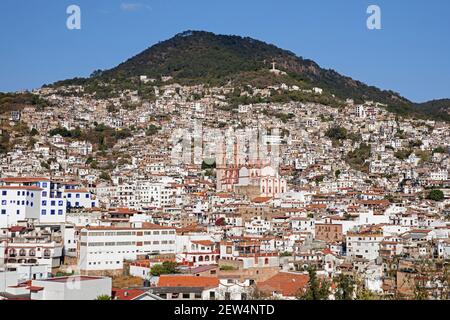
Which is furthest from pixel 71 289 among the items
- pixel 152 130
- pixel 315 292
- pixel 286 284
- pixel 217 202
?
pixel 152 130

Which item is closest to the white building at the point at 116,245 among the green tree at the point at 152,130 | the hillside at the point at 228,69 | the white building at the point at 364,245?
the white building at the point at 364,245

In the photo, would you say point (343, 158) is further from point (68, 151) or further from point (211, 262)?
point (211, 262)

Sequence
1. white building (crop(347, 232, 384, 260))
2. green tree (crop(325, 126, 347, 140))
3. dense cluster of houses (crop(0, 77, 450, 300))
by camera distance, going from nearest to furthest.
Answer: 1. dense cluster of houses (crop(0, 77, 450, 300))
2. white building (crop(347, 232, 384, 260))
3. green tree (crop(325, 126, 347, 140))

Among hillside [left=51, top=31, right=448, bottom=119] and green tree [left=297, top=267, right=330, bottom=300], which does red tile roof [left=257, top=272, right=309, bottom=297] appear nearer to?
green tree [left=297, top=267, right=330, bottom=300]

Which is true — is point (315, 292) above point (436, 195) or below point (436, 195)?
below

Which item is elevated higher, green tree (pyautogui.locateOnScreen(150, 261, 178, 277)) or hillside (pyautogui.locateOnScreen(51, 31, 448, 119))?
hillside (pyautogui.locateOnScreen(51, 31, 448, 119))

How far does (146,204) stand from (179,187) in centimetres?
185

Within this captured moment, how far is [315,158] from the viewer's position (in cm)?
2878

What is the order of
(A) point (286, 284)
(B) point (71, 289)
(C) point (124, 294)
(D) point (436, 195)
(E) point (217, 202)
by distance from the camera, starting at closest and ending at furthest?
(B) point (71, 289) → (C) point (124, 294) → (A) point (286, 284) → (E) point (217, 202) → (D) point (436, 195)

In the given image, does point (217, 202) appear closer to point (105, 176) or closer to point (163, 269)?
point (105, 176)

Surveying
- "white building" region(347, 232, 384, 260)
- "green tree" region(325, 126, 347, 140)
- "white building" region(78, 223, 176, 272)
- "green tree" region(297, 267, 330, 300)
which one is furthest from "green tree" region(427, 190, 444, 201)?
"green tree" region(297, 267, 330, 300)

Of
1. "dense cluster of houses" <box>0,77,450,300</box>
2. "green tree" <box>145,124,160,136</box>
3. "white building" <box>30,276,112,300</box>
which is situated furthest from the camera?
"green tree" <box>145,124,160,136</box>

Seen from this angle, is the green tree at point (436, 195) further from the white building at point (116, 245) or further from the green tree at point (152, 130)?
the green tree at point (152, 130)

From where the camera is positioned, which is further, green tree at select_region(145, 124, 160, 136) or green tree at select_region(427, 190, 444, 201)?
green tree at select_region(145, 124, 160, 136)
